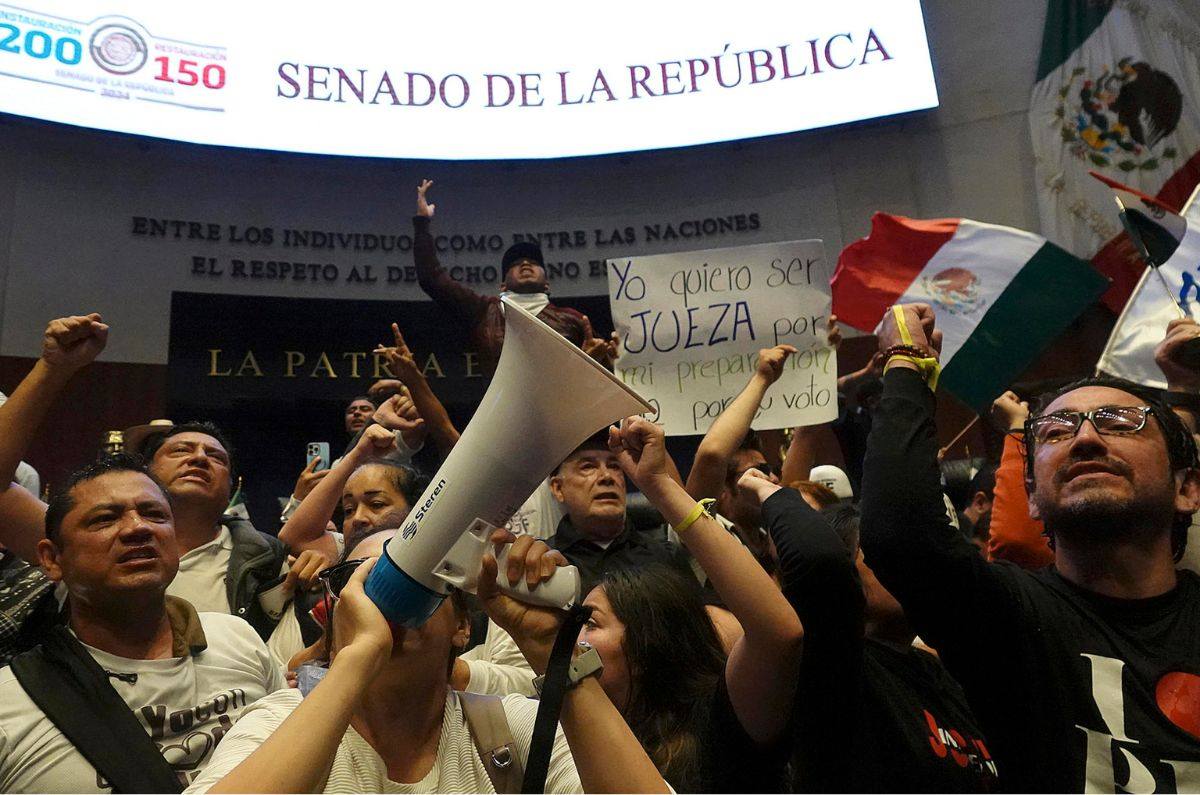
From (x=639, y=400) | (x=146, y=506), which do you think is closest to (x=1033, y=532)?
(x=639, y=400)

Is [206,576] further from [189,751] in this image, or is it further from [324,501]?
[189,751]

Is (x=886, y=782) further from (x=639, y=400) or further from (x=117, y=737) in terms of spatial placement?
(x=117, y=737)

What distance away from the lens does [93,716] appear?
2.27 meters

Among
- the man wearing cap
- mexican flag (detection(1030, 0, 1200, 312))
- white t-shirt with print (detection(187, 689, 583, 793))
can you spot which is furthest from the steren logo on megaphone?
mexican flag (detection(1030, 0, 1200, 312))

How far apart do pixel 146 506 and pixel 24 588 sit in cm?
32

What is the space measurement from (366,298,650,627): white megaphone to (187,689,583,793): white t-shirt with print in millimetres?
284

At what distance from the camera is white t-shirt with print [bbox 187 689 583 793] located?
6.02 feet

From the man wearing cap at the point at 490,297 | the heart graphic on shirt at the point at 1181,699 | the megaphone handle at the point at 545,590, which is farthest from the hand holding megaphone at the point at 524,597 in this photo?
the man wearing cap at the point at 490,297

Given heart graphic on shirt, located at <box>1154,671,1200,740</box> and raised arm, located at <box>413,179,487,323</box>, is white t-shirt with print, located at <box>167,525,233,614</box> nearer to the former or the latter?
heart graphic on shirt, located at <box>1154,671,1200,740</box>

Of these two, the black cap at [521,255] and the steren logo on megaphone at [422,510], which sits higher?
the black cap at [521,255]

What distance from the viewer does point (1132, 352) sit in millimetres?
4398

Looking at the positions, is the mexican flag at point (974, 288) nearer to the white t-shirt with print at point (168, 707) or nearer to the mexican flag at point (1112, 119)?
the white t-shirt with print at point (168, 707)

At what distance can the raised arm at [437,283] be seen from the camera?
19.8 feet

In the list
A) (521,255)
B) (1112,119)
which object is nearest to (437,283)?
(521,255)
